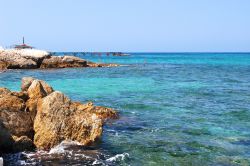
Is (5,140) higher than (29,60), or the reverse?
Result: (5,140)

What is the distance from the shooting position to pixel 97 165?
1268 centimetres

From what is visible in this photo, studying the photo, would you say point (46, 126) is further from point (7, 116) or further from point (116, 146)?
point (116, 146)

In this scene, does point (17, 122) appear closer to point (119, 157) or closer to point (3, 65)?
point (119, 157)

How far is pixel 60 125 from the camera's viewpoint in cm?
1459

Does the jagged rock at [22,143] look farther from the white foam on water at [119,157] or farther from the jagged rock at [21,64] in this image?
the jagged rock at [21,64]

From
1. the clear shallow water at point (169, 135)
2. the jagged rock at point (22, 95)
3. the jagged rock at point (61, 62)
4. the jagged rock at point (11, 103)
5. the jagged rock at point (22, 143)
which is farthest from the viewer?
the jagged rock at point (61, 62)

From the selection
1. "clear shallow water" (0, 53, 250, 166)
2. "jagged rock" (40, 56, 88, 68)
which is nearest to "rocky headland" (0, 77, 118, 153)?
"clear shallow water" (0, 53, 250, 166)

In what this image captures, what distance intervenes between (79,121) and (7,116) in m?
2.67

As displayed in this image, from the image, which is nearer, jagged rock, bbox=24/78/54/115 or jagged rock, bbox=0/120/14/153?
jagged rock, bbox=0/120/14/153

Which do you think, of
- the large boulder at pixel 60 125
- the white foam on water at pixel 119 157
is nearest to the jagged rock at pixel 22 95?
the large boulder at pixel 60 125

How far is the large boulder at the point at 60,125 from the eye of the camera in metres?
14.4

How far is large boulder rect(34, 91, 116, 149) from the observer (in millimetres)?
14398

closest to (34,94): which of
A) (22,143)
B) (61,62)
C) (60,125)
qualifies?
(60,125)

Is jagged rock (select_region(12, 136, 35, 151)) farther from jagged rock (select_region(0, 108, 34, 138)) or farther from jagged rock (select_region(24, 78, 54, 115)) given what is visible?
jagged rock (select_region(24, 78, 54, 115))
